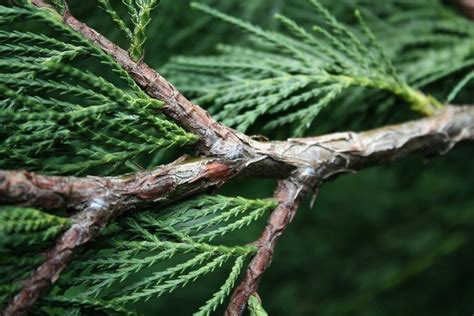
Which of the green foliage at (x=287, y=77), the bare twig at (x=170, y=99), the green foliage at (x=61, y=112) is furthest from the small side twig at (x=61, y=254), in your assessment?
the green foliage at (x=287, y=77)

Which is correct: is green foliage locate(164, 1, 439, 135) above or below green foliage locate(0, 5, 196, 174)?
above

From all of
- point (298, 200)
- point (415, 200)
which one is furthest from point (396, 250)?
point (298, 200)

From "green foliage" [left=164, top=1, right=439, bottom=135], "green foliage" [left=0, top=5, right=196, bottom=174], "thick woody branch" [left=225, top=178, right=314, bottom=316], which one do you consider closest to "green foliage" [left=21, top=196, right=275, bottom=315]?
"thick woody branch" [left=225, top=178, right=314, bottom=316]

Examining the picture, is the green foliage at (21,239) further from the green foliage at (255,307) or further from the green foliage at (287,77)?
the green foliage at (287,77)

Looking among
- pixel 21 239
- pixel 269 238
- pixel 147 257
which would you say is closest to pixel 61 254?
pixel 21 239

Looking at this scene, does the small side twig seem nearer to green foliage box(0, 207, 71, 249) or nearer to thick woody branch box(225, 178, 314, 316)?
green foliage box(0, 207, 71, 249)

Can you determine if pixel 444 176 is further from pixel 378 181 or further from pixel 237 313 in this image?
→ pixel 237 313
